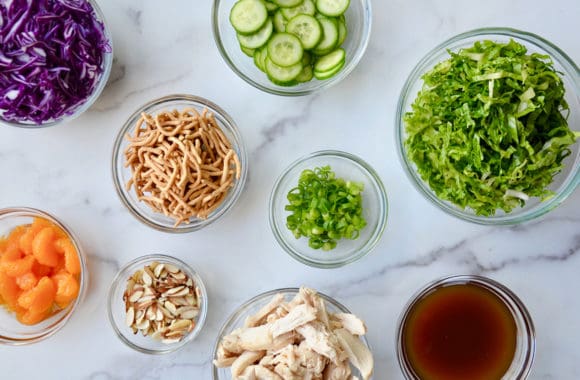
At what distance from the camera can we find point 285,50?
251 cm

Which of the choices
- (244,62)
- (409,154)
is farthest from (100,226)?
(409,154)

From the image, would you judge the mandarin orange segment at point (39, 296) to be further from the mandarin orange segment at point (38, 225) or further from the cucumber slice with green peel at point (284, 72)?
the cucumber slice with green peel at point (284, 72)

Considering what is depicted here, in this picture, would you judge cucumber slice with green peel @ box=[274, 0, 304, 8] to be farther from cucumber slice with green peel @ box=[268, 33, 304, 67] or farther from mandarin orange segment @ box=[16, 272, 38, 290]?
mandarin orange segment @ box=[16, 272, 38, 290]

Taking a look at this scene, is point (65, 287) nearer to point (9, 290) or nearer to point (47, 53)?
point (9, 290)

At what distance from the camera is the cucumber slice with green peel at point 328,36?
100 inches

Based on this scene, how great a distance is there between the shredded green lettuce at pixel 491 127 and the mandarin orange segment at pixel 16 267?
1.69m

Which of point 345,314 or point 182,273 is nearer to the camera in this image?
point 345,314

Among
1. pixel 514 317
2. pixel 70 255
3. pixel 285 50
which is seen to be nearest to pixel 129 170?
pixel 70 255

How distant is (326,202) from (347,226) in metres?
0.14

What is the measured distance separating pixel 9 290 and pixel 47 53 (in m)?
1.02

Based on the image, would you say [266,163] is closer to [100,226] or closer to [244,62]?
[244,62]

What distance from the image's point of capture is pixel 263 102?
2760 millimetres

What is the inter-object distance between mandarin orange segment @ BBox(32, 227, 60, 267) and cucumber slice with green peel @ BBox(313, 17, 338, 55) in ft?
4.60

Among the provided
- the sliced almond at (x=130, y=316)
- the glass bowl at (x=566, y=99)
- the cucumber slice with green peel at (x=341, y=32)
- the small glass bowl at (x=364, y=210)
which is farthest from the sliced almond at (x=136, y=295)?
the cucumber slice with green peel at (x=341, y=32)
